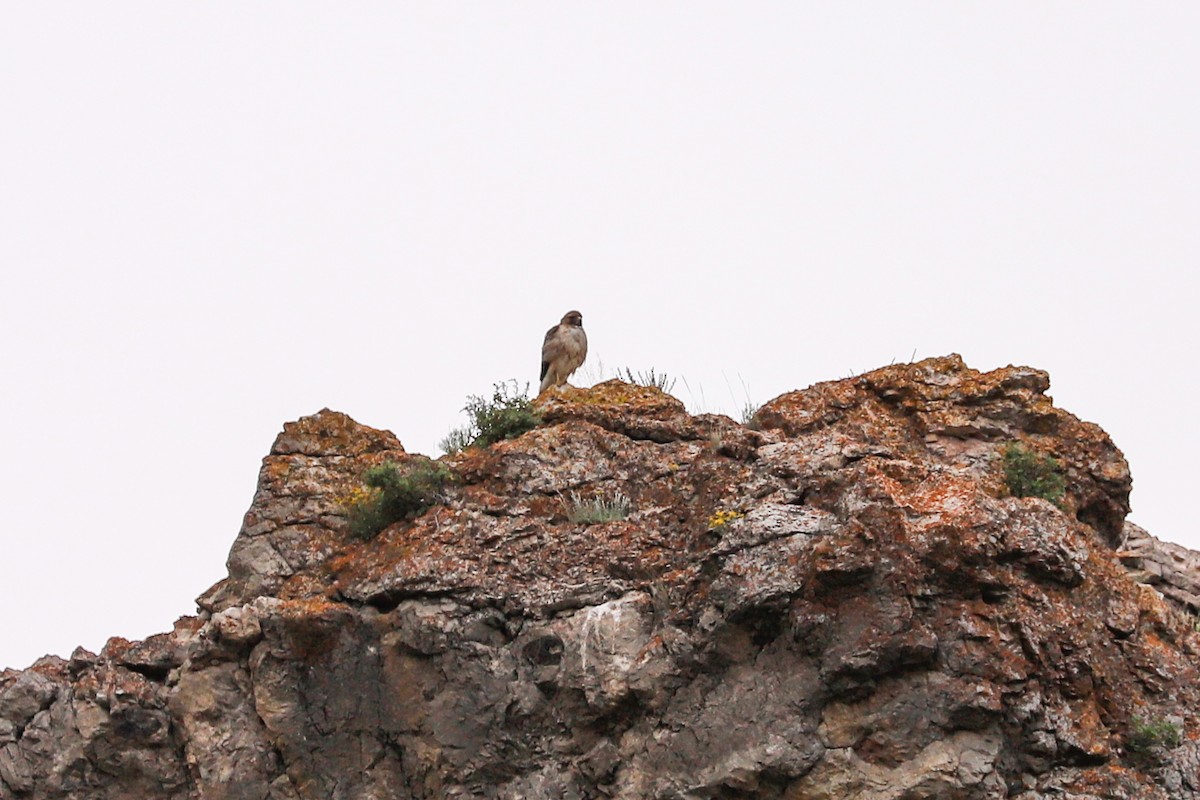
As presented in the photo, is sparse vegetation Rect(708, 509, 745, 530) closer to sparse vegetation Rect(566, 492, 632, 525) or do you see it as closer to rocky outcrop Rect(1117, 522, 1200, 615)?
sparse vegetation Rect(566, 492, 632, 525)

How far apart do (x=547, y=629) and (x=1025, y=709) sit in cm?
403

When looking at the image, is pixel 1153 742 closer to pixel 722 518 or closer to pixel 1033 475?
pixel 1033 475

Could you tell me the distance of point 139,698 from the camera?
13.2m

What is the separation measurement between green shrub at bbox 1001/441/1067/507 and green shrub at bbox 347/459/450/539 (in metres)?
5.45

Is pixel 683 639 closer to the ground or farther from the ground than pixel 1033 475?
closer to the ground

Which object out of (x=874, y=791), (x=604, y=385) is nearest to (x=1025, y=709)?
(x=874, y=791)

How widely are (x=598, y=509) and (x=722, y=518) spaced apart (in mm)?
1383

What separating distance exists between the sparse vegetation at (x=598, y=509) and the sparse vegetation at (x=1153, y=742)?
4.93m

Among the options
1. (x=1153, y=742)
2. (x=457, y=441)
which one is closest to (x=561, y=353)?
(x=457, y=441)

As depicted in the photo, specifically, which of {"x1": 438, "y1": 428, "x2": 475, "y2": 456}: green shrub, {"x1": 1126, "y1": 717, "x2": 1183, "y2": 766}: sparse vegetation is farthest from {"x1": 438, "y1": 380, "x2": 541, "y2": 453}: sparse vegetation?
{"x1": 1126, "y1": 717, "x2": 1183, "y2": 766}: sparse vegetation

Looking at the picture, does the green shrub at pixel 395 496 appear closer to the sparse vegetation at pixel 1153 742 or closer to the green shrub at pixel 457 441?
the green shrub at pixel 457 441

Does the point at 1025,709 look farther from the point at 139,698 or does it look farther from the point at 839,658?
the point at 139,698

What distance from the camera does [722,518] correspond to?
13133mm

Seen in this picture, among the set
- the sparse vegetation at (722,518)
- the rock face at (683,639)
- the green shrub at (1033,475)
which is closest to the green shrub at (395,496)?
the rock face at (683,639)
